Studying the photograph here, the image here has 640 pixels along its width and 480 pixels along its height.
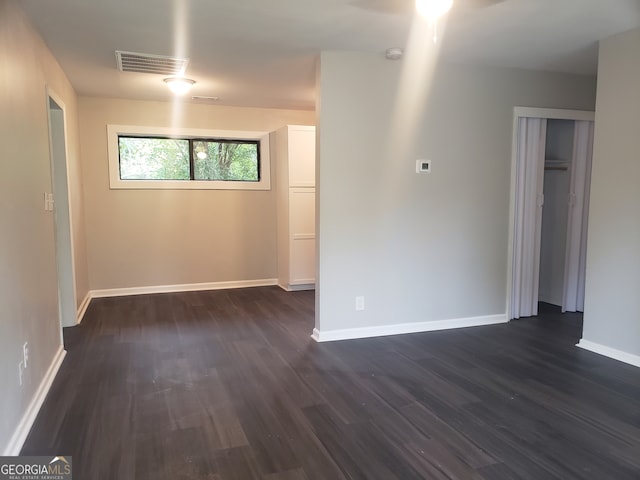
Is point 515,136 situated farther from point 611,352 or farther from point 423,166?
point 611,352

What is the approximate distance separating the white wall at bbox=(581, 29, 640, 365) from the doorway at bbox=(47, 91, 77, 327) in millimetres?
4414

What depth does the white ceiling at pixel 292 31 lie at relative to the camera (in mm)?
2711

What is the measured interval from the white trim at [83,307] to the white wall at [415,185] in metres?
2.42

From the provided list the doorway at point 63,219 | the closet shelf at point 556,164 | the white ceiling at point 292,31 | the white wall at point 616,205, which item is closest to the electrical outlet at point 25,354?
the doorway at point 63,219

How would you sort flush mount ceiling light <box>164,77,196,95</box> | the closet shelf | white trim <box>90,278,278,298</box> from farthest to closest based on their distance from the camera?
1. white trim <box>90,278,278,298</box>
2. the closet shelf
3. flush mount ceiling light <box>164,77,196,95</box>

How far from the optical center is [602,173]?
133 inches

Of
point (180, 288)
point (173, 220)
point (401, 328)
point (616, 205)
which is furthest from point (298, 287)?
point (616, 205)

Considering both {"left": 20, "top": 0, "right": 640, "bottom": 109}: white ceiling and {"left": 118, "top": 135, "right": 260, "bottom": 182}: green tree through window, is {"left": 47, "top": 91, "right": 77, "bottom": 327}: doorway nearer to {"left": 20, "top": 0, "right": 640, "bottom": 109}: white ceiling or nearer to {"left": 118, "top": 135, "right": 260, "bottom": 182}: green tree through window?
{"left": 20, "top": 0, "right": 640, "bottom": 109}: white ceiling

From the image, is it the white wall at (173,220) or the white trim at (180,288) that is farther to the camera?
Result: the white trim at (180,288)

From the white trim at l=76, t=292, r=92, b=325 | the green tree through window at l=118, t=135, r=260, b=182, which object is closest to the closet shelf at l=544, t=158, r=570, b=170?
the green tree through window at l=118, t=135, r=260, b=182

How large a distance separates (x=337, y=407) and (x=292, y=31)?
2.48 metres

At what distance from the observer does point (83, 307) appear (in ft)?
15.6

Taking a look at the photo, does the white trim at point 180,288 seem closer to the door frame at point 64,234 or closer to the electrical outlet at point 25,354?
the door frame at point 64,234

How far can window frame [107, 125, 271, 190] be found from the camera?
211 inches
